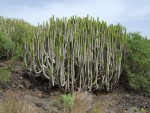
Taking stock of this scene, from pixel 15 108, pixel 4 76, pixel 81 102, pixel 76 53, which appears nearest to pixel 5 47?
pixel 4 76

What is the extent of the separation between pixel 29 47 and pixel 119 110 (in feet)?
10.00

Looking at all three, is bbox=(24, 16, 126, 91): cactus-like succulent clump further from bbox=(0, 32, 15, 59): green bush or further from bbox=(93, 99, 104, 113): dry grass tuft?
bbox=(0, 32, 15, 59): green bush

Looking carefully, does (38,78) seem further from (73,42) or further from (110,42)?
(110,42)

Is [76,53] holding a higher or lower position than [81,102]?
higher

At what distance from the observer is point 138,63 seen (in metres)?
11.3

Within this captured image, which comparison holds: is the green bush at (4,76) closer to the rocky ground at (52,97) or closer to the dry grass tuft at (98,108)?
the rocky ground at (52,97)

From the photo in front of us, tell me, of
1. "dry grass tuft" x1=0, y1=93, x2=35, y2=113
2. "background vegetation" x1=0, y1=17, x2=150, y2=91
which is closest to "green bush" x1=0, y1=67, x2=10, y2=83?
"background vegetation" x1=0, y1=17, x2=150, y2=91

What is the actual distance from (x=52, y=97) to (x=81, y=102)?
45.7 inches

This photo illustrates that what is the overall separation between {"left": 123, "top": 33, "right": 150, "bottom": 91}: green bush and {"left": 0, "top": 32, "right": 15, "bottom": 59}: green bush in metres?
4.38

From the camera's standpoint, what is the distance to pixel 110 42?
1119 centimetres

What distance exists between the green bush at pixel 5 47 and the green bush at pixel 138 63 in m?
4.38

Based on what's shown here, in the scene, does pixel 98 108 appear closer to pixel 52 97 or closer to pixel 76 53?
pixel 52 97

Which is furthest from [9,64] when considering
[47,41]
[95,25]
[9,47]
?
[95,25]

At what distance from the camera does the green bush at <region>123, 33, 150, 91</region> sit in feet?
37.1
